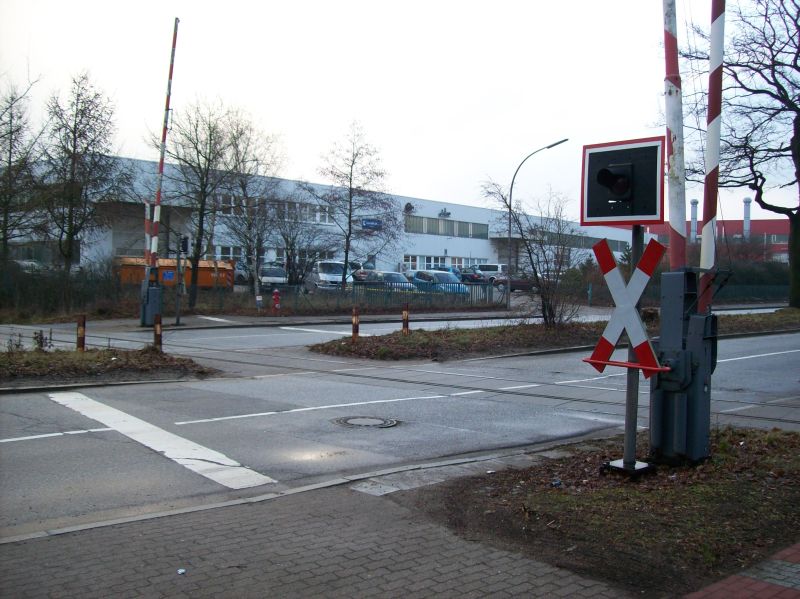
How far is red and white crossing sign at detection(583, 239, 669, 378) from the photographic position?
229 inches

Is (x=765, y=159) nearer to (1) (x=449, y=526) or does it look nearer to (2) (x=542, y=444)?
(2) (x=542, y=444)

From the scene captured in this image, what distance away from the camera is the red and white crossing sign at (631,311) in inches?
229

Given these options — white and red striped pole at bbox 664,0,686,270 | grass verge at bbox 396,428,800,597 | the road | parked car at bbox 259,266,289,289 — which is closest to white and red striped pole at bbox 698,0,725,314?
white and red striped pole at bbox 664,0,686,270

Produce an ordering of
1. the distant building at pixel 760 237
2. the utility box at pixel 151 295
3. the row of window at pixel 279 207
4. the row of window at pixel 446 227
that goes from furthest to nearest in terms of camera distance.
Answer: the row of window at pixel 446 227 → the distant building at pixel 760 237 → the row of window at pixel 279 207 → the utility box at pixel 151 295

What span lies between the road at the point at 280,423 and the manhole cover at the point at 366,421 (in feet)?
0.05

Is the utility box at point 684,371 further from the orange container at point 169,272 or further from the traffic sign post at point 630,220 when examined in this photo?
the orange container at point 169,272

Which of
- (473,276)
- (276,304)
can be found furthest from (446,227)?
(276,304)

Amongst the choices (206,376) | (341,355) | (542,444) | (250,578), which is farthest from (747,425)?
(341,355)

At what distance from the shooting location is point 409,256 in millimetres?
71750

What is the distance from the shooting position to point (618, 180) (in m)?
6.03

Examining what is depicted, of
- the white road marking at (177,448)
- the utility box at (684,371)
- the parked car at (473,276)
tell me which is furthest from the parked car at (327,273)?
the utility box at (684,371)

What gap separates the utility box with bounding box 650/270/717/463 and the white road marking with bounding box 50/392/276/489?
371 cm

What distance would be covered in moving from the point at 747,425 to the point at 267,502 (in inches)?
274

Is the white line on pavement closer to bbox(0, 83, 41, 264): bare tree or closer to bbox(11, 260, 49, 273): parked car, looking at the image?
bbox(0, 83, 41, 264): bare tree
